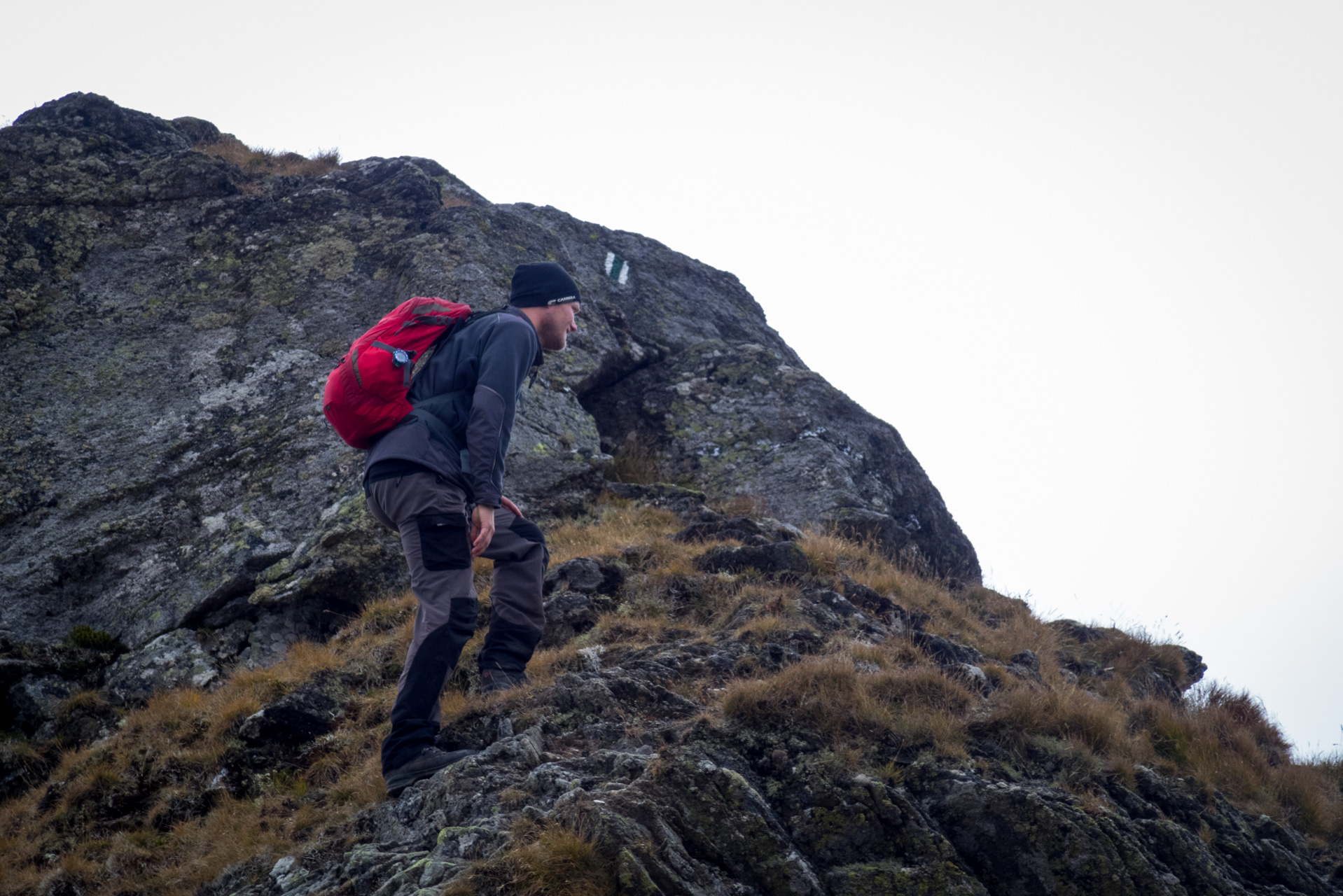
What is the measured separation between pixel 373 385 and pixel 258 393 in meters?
5.75

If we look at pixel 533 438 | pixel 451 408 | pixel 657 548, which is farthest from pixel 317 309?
pixel 451 408

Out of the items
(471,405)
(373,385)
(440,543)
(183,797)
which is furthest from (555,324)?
(183,797)

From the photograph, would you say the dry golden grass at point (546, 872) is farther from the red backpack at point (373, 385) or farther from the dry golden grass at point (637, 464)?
the dry golden grass at point (637, 464)

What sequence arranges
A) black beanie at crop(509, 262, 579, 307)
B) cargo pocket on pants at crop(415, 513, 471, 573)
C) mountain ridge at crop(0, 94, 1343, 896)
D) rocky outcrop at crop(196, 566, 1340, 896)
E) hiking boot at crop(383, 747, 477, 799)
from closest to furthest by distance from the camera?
rocky outcrop at crop(196, 566, 1340, 896) < mountain ridge at crop(0, 94, 1343, 896) < hiking boot at crop(383, 747, 477, 799) < cargo pocket on pants at crop(415, 513, 471, 573) < black beanie at crop(509, 262, 579, 307)

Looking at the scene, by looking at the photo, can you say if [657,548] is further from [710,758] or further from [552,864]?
[552,864]

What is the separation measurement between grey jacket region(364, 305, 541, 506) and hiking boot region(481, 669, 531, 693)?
127 centimetres

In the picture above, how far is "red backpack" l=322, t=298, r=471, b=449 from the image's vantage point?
4.81 metres

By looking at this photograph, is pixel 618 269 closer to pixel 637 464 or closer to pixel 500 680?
pixel 637 464

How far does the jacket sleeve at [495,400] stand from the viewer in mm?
4750

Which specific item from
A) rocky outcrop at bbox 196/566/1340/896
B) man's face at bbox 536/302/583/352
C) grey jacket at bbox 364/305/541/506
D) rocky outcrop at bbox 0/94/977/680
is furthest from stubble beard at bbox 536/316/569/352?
rocky outcrop at bbox 0/94/977/680

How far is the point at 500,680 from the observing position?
17.8 feet

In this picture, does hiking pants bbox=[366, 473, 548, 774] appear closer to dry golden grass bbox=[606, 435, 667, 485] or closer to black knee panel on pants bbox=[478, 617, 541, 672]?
black knee panel on pants bbox=[478, 617, 541, 672]

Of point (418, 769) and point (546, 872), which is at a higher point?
point (546, 872)

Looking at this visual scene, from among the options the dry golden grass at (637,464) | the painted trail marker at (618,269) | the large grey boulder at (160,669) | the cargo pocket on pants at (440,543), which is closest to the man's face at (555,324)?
the cargo pocket on pants at (440,543)
